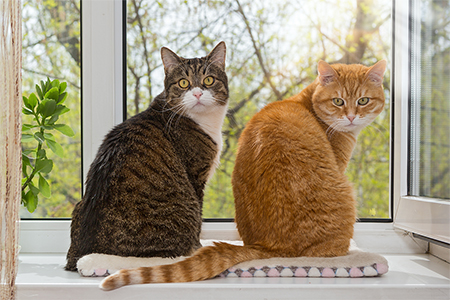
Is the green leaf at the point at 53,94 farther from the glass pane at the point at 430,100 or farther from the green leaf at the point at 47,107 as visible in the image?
the glass pane at the point at 430,100

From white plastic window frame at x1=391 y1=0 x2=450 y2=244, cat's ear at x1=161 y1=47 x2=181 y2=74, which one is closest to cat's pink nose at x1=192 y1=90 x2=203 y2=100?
cat's ear at x1=161 y1=47 x2=181 y2=74

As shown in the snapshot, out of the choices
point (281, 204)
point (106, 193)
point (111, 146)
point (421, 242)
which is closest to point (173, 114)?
point (111, 146)

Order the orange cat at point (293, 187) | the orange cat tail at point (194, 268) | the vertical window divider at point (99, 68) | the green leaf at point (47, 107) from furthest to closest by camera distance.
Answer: the vertical window divider at point (99, 68), the green leaf at point (47, 107), the orange cat at point (293, 187), the orange cat tail at point (194, 268)

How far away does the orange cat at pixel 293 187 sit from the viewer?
1.09 meters

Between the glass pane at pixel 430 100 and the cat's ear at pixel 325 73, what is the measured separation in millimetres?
410

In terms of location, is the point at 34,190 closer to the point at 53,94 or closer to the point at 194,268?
the point at 53,94

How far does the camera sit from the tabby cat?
1102mm

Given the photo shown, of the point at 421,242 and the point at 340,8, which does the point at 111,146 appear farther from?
the point at 421,242

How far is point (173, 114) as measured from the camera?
127 centimetres

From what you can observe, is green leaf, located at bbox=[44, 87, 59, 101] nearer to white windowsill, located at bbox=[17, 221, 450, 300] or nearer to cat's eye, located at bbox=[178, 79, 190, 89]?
cat's eye, located at bbox=[178, 79, 190, 89]

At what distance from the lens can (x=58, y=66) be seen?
60.2 inches

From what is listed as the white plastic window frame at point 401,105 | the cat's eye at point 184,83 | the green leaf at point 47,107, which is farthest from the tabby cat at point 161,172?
the white plastic window frame at point 401,105

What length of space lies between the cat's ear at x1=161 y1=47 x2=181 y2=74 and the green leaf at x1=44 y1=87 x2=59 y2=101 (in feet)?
1.21

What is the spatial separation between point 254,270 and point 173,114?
555 millimetres
